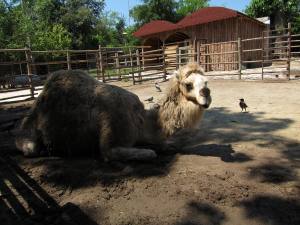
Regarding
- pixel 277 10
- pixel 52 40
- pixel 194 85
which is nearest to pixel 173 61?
pixel 52 40

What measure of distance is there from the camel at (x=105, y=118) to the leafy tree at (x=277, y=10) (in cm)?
2795

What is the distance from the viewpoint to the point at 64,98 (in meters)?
4.14

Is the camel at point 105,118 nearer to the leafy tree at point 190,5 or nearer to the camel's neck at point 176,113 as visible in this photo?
the camel's neck at point 176,113

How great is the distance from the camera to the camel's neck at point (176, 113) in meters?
3.65

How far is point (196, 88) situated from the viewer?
3551mm

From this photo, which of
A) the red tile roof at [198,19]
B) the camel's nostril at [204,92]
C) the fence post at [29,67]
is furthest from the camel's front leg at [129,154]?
the red tile roof at [198,19]

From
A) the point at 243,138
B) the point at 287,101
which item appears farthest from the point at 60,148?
the point at 287,101

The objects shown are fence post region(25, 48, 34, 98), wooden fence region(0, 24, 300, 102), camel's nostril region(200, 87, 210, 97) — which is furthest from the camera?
wooden fence region(0, 24, 300, 102)

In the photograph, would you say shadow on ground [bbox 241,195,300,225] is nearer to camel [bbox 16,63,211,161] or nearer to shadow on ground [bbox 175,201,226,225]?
shadow on ground [bbox 175,201,226,225]

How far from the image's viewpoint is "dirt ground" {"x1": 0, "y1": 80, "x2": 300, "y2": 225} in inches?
113

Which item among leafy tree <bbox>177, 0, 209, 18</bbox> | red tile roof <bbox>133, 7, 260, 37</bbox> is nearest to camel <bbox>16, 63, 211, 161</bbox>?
red tile roof <bbox>133, 7, 260, 37</bbox>

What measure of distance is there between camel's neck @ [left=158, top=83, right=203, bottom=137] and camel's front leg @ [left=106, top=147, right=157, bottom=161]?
30cm

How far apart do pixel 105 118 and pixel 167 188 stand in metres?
1.06

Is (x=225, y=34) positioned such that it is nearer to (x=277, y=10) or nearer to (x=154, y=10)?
(x=277, y=10)
